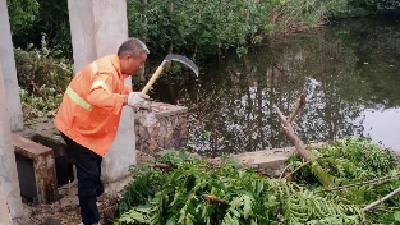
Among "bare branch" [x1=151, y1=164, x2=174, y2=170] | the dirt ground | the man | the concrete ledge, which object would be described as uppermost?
the man

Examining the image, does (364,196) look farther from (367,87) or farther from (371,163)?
(367,87)

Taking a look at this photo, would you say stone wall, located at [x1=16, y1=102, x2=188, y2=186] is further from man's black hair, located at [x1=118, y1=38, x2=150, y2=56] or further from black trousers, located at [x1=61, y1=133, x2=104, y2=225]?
man's black hair, located at [x1=118, y1=38, x2=150, y2=56]

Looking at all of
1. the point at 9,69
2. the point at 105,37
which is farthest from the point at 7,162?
the point at 9,69

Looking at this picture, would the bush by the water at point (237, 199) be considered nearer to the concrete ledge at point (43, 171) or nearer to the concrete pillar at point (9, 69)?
the concrete ledge at point (43, 171)

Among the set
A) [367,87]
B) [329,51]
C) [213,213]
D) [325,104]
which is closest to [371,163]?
[213,213]

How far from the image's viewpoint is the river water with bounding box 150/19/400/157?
840cm

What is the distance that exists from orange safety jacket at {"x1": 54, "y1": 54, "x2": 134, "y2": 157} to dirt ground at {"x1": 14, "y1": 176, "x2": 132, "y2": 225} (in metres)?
0.56

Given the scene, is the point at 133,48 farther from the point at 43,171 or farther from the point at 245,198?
the point at 43,171

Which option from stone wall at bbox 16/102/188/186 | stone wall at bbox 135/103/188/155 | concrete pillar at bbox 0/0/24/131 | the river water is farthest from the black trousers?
the river water

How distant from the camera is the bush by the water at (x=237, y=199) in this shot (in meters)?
2.85

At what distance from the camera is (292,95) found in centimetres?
1108

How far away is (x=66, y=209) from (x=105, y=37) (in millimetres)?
1707

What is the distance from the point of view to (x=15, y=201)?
3645 mm

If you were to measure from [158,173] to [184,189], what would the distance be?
70 centimetres
